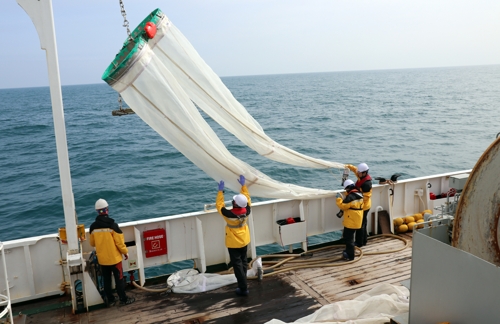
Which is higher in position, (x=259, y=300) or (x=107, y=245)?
(x=107, y=245)

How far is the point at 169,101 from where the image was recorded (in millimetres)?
5898

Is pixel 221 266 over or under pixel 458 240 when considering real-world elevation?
under

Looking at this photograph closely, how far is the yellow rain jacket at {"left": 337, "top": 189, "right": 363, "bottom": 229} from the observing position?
25.6 ft

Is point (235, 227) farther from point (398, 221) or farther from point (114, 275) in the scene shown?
point (398, 221)

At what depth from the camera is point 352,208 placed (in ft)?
26.0

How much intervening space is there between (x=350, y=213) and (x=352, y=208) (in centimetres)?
10

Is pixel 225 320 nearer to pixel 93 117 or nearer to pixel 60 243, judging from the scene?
pixel 60 243

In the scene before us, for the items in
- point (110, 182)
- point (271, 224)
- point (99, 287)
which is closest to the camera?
point (99, 287)

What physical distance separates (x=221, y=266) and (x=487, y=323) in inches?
196

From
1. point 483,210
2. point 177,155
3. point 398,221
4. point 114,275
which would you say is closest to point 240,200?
point 114,275

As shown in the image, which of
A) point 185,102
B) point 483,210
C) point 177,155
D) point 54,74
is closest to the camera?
point 483,210

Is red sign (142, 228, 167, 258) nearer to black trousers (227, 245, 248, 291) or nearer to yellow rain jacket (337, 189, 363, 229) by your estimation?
black trousers (227, 245, 248, 291)

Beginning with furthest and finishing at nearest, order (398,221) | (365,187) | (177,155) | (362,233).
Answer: (177,155) → (398,221) → (362,233) → (365,187)

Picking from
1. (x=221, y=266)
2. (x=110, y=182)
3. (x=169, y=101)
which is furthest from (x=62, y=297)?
(x=110, y=182)
